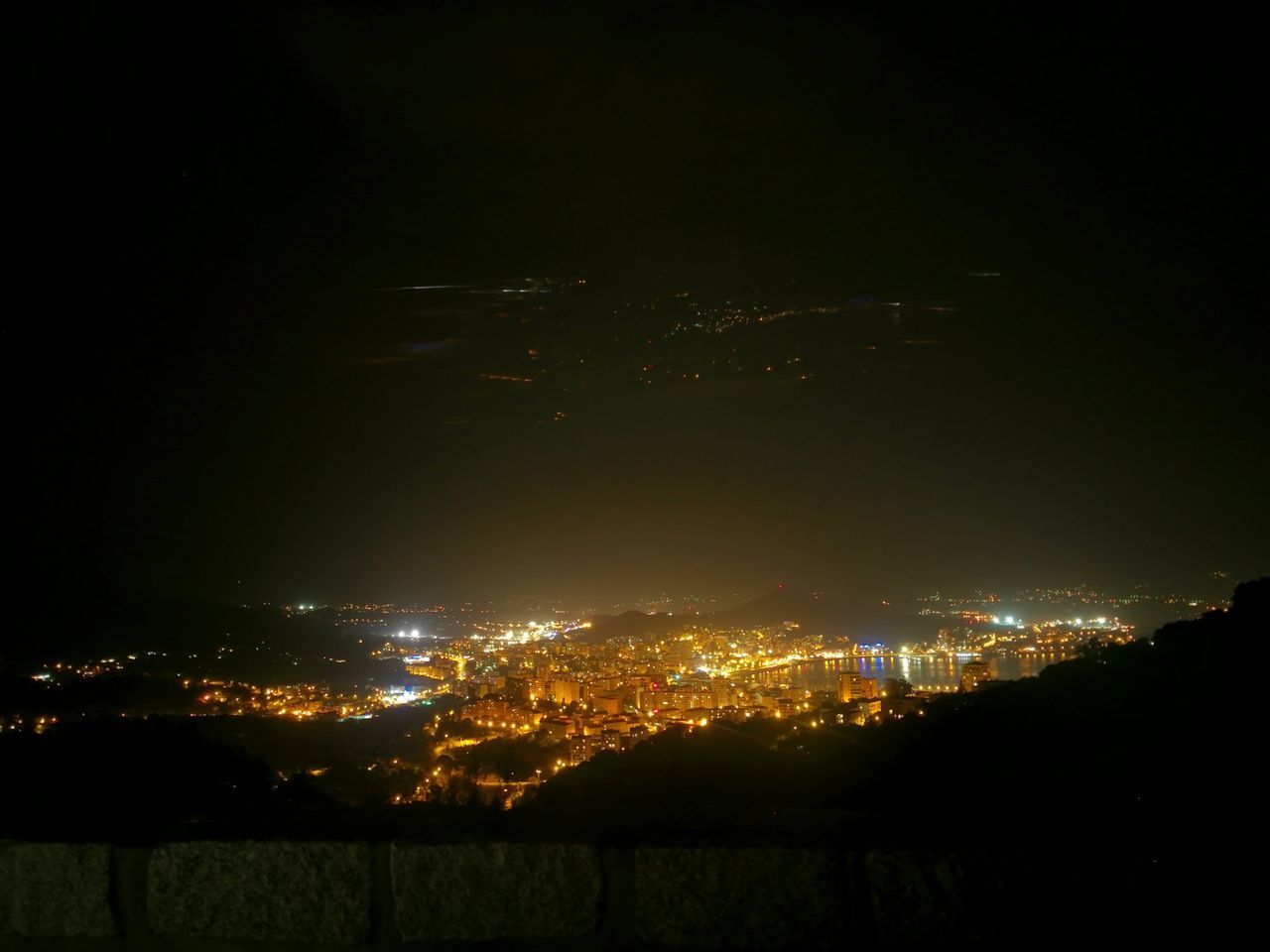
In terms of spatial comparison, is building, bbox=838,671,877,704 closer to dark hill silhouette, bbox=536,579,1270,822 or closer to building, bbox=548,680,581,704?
building, bbox=548,680,581,704

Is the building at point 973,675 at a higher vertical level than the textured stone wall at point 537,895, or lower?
lower

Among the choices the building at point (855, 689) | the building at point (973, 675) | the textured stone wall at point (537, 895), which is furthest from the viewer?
the building at point (973, 675)

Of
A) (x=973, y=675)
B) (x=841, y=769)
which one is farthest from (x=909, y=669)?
(x=841, y=769)

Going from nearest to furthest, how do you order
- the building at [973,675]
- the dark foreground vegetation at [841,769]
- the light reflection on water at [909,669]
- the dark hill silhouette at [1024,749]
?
1. the dark foreground vegetation at [841,769]
2. the dark hill silhouette at [1024,749]
3. the building at [973,675]
4. the light reflection on water at [909,669]

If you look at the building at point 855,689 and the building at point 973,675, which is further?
the building at point 973,675

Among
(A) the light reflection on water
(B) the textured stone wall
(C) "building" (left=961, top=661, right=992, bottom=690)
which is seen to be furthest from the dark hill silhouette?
(A) the light reflection on water

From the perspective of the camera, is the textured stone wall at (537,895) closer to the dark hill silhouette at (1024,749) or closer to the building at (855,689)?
the dark hill silhouette at (1024,749)

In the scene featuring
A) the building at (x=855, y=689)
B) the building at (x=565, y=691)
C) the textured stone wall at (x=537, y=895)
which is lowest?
the building at (x=855, y=689)

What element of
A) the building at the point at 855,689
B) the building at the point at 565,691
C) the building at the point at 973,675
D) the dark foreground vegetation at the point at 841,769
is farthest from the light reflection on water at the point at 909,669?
the dark foreground vegetation at the point at 841,769
